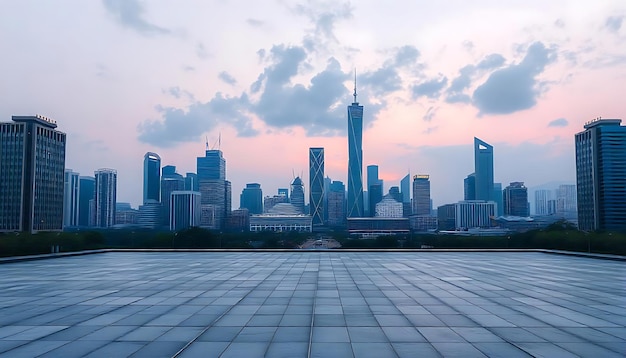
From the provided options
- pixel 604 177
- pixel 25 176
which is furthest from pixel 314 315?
pixel 604 177

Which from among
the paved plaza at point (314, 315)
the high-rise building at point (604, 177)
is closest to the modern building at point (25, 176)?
the paved plaza at point (314, 315)

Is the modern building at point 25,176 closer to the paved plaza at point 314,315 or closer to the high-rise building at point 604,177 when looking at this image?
the paved plaza at point 314,315

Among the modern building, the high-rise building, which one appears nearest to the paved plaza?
the modern building

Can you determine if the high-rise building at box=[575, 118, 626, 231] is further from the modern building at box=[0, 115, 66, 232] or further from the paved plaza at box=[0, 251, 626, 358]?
the modern building at box=[0, 115, 66, 232]

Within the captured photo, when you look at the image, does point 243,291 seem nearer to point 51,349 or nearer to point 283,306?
point 283,306

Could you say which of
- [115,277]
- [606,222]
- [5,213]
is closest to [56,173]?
[5,213]

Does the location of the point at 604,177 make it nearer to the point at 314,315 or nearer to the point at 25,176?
the point at 314,315
